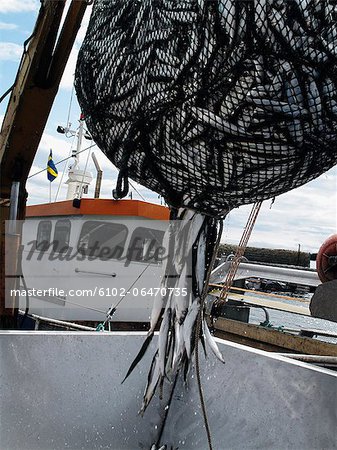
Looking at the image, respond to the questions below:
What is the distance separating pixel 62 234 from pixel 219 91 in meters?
6.39

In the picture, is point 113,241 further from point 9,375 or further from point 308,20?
point 308,20

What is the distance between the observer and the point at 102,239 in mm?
6738

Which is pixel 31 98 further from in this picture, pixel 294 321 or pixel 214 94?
pixel 294 321

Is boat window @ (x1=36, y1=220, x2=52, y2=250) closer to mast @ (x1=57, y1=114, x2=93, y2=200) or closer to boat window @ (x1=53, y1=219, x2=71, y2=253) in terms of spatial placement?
boat window @ (x1=53, y1=219, x2=71, y2=253)

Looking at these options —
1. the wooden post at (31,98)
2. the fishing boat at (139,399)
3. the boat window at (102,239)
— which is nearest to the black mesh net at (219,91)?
the fishing boat at (139,399)

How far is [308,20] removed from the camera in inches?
37.5

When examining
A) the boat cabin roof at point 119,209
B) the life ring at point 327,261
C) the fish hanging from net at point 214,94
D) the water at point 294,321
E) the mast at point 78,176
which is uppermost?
the mast at point 78,176

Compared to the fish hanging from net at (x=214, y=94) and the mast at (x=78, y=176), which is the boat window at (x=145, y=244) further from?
the fish hanging from net at (x=214, y=94)

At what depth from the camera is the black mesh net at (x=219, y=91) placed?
947 millimetres

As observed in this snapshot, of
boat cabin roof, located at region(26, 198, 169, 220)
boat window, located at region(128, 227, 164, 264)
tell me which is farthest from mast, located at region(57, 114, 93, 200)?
boat window, located at region(128, 227, 164, 264)

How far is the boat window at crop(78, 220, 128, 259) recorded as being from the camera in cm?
657

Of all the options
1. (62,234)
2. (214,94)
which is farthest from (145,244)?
(214,94)

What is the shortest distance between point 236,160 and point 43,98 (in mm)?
1785

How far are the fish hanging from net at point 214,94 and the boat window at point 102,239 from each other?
17.6ft
